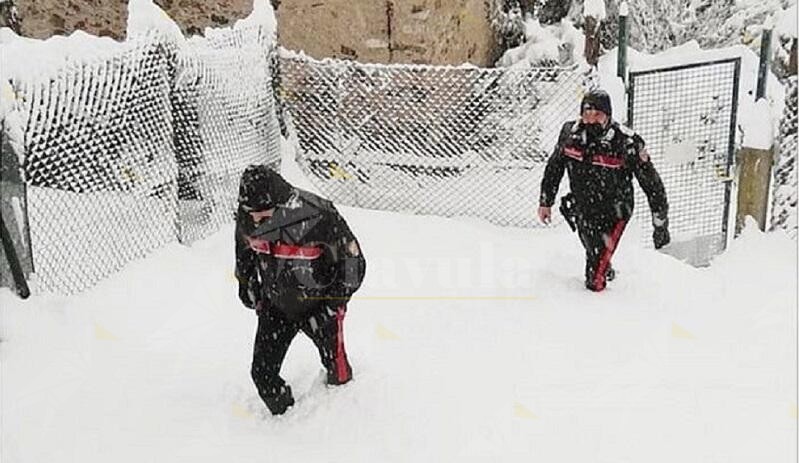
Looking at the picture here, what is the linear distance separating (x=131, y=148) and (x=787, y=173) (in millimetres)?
5395

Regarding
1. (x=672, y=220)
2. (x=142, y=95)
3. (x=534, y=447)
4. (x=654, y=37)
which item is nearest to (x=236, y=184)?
(x=142, y=95)

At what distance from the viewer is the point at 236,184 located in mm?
8383

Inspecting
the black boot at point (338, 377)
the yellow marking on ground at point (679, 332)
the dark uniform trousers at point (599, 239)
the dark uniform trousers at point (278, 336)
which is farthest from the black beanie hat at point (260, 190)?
the yellow marking on ground at point (679, 332)

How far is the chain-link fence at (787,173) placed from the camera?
7.44 m

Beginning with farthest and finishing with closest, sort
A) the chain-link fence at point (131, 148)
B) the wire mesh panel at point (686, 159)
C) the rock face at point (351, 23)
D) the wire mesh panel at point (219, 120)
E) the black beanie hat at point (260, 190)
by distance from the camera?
the rock face at point (351, 23) < the wire mesh panel at point (686, 159) < the wire mesh panel at point (219, 120) < the chain-link fence at point (131, 148) < the black beanie hat at point (260, 190)

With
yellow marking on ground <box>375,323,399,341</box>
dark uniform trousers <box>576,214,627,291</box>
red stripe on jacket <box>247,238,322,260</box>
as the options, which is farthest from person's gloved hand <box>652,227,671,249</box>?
red stripe on jacket <box>247,238,322,260</box>

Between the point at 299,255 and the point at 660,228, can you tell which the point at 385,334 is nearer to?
the point at 299,255

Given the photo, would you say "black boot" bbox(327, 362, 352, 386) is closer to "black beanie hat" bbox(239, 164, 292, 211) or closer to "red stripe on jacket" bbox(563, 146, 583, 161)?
"black beanie hat" bbox(239, 164, 292, 211)

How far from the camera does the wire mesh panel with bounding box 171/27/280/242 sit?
7.37 metres

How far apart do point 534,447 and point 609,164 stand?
2323 millimetres

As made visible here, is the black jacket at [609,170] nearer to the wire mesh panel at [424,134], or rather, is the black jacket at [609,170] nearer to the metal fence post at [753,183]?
the metal fence post at [753,183]

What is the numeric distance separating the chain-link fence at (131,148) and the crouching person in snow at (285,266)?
185cm

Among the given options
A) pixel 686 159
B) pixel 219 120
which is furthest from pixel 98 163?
pixel 686 159

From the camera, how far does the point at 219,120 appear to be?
799 cm
